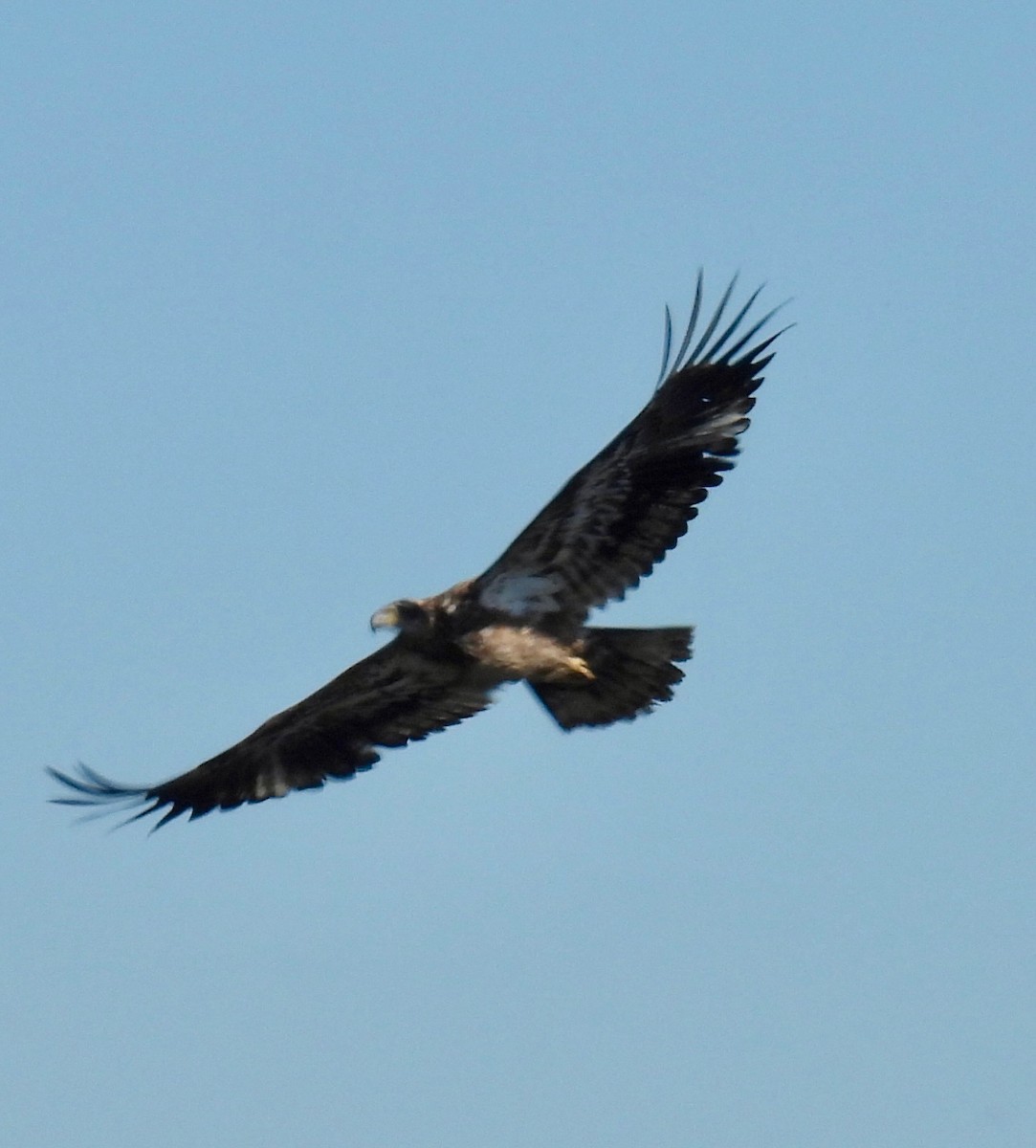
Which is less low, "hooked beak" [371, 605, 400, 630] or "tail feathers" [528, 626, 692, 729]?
"hooked beak" [371, 605, 400, 630]

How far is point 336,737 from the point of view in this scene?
1353 centimetres

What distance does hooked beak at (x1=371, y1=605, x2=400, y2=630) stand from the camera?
42.0ft

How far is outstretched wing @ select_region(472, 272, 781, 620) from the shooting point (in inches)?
491

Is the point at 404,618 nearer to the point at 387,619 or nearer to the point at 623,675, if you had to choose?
the point at 387,619

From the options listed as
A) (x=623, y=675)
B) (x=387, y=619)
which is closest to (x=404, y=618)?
(x=387, y=619)

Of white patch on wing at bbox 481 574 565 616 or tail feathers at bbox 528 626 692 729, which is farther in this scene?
tail feathers at bbox 528 626 692 729

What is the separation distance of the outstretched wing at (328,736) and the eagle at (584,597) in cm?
1

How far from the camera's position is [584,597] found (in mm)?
12711

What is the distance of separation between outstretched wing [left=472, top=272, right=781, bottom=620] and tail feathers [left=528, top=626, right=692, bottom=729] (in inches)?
11.9

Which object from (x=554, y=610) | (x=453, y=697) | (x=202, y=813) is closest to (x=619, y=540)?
(x=554, y=610)

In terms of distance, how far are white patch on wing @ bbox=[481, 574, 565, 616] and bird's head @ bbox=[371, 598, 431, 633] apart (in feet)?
1.10

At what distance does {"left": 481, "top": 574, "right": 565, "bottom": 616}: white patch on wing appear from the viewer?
41.5 ft

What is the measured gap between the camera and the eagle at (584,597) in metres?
12.5

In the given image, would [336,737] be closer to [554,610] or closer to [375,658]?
[375,658]
